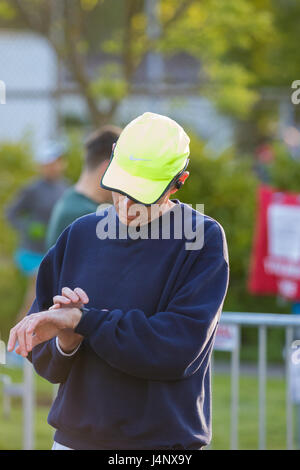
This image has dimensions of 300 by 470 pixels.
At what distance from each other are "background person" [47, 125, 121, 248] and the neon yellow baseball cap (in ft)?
6.70

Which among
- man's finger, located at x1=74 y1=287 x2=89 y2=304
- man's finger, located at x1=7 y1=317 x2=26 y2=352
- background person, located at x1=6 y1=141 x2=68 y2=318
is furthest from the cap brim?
background person, located at x1=6 y1=141 x2=68 y2=318

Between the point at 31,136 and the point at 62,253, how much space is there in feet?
26.1

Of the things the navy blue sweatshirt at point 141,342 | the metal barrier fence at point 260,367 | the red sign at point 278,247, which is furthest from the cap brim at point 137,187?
the red sign at point 278,247

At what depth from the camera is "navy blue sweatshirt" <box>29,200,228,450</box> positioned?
213cm

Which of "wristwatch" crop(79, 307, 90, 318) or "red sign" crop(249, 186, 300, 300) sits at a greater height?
"red sign" crop(249, 186, 300, 300)

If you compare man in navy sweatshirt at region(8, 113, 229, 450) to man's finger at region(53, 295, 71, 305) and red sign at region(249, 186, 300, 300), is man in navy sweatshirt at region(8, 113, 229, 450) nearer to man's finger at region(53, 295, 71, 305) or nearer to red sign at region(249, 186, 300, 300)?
man's finger at region(53, 295, 71, 305)

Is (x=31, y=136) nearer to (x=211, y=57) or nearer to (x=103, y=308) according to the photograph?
(x=211, y=57)

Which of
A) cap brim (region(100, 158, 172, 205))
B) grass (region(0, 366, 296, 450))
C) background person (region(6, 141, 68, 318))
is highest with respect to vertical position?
background person (region(6, 141, 68, 318))

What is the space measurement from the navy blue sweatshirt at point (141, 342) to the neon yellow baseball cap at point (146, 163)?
0.53ft

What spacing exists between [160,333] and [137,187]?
0.37m

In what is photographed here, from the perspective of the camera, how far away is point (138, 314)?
2150mm

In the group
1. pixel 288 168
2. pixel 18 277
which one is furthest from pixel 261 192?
pixel 18 277

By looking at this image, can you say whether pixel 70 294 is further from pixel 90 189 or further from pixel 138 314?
pixel 90 189

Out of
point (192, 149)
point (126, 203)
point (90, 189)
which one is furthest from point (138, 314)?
point (192, 149)
